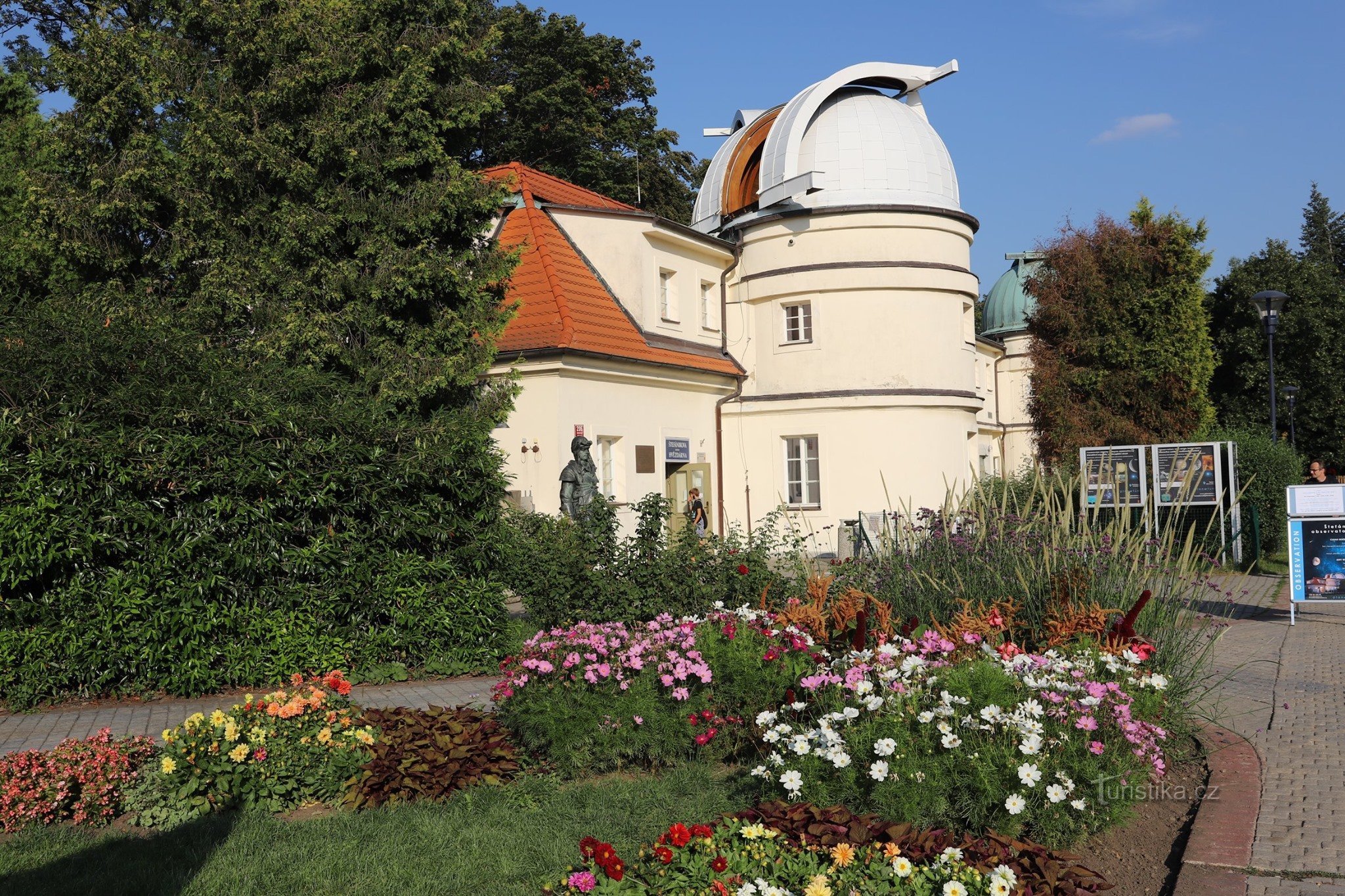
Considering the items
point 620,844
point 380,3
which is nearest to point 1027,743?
point 620,844

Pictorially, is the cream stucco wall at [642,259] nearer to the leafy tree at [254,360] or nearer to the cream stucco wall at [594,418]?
the cream stucco wall at [594,418]

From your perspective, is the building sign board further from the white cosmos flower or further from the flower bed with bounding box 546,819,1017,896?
the flower bed with bounding box 546,819,1017,896

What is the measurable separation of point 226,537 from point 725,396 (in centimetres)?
1754

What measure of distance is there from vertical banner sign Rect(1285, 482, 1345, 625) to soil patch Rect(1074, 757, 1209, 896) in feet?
27.1

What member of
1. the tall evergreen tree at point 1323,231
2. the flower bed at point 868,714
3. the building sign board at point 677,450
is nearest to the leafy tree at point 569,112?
the building sign board at point 677,450

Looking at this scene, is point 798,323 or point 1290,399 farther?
point 1290,399

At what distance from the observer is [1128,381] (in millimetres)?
27016

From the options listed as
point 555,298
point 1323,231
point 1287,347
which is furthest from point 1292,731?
point 1323,231

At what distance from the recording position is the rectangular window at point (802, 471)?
25672 millimetres

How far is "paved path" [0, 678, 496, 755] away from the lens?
24.9 ft

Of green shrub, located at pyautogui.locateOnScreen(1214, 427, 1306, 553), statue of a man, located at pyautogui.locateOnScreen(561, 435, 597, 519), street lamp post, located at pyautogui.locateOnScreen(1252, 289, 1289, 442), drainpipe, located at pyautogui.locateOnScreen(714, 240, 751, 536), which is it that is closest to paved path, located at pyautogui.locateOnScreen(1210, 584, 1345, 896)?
green shrub, located at pyautogui.locateOnScreen(1214, 427, 1306, 553)

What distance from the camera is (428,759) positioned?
6074 millimetres

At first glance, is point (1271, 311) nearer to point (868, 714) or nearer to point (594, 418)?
point (594, 418)

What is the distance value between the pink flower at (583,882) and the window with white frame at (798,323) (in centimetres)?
2205
